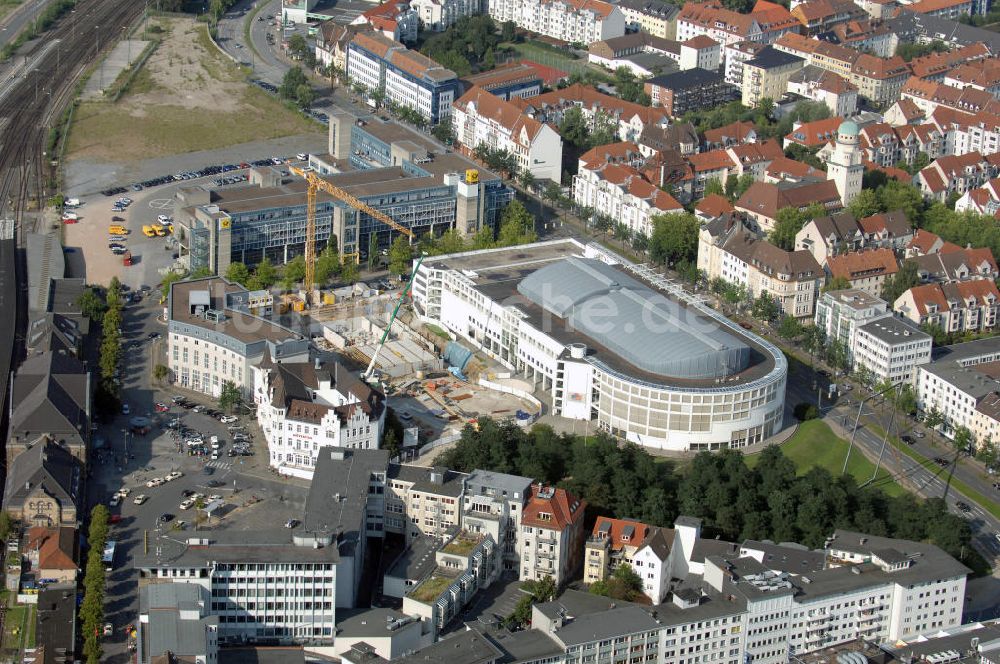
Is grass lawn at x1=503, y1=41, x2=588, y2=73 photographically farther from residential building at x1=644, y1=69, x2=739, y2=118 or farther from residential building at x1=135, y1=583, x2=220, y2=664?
residential building at x1=135, y1=583, x2=220, y2=664

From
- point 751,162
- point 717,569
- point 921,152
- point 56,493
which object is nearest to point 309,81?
point 751,162

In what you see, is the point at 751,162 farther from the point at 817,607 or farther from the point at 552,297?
the point at 817,607

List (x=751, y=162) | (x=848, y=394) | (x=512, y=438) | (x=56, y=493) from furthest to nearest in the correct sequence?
(x=751, y=162)
(x=848, y=394)
(x=512, y=438)
(x=56, y=493)

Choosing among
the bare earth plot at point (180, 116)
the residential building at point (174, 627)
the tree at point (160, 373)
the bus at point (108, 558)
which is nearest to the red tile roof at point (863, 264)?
the tree at point (160, 373)

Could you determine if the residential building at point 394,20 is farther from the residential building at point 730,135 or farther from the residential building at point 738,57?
the residential building at point 730,135

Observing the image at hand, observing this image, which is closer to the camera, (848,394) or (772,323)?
(848,394)

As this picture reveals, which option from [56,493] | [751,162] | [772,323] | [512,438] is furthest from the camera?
[751,162]

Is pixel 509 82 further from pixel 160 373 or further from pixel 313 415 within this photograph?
pixel 313 415

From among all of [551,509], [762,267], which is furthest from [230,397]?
[762,267]
